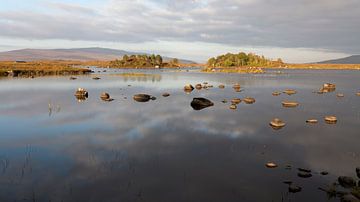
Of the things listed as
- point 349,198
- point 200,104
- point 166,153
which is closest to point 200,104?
point 200,104

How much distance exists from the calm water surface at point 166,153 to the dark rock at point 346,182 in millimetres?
689

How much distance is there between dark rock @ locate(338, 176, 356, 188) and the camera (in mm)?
16539

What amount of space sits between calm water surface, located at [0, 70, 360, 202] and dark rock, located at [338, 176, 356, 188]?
27.1 inches

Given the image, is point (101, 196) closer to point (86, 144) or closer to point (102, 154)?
point (102, 154)

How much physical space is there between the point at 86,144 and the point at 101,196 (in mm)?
9714

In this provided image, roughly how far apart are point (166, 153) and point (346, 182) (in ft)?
37.5

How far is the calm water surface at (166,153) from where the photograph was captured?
16.2 m

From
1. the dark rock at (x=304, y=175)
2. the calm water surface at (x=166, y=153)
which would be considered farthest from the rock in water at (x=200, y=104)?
the dark rock at (x=304, y=175)

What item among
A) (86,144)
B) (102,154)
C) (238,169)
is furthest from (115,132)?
(238,169)

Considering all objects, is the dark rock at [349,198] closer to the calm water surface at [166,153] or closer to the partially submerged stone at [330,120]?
the calm water surface at [166,153]

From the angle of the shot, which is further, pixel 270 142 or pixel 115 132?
pixel 115 132

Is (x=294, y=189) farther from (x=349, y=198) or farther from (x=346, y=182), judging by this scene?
(x=346, y=182)

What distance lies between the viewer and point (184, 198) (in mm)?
15531

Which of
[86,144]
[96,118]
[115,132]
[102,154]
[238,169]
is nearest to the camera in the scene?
[238,169]
